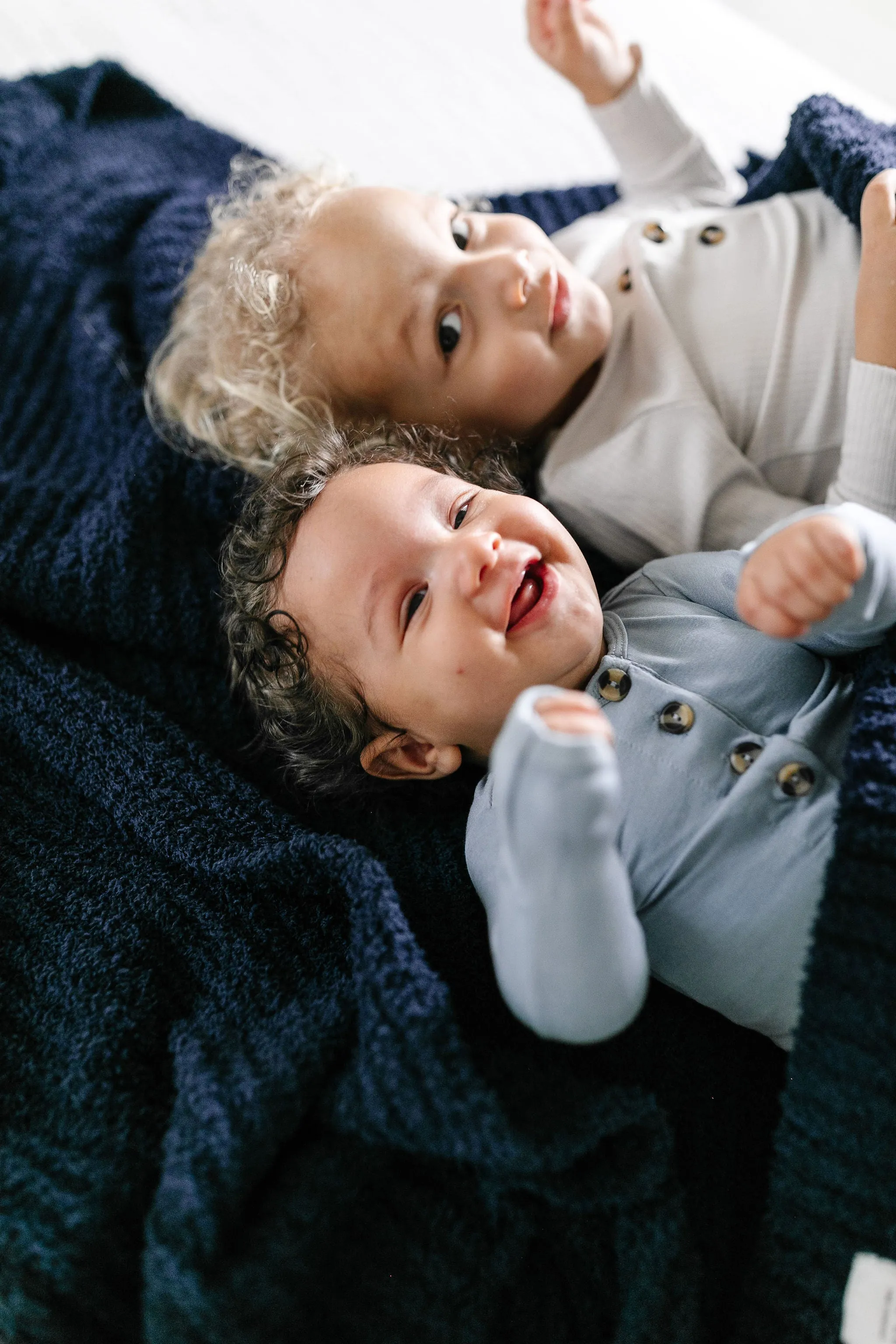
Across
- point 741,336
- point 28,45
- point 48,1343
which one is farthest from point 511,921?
point 28,45

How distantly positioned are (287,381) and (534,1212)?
83 centimetres

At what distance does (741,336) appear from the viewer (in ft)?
3.46

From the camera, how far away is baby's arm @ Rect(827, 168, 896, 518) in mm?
873

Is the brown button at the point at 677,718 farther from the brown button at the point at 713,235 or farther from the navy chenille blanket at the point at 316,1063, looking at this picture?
the brown button at the point at 713,235

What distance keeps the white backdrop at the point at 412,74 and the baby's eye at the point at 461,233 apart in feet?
1.45

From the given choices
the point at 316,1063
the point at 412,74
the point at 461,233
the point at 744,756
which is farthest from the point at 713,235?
the point at 316,1063

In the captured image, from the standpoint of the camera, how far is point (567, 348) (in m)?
1.03

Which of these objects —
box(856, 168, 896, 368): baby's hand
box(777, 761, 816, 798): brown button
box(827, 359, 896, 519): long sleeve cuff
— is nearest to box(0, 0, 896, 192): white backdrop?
box(856, 168, 896, 368): baby's hand

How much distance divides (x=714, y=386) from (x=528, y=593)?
0.42 metres

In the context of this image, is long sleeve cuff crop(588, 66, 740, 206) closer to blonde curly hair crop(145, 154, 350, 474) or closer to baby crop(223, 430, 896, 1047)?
blonde curly hair crop(145, 154, 350, 474)

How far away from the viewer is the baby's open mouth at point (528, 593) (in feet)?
2.64

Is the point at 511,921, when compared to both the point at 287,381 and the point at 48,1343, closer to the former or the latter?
the point at 48,1343

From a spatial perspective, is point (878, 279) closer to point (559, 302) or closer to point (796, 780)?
point (559, 302)

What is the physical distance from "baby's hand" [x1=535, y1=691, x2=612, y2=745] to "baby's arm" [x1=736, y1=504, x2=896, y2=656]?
5.8 inches
